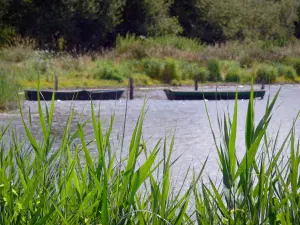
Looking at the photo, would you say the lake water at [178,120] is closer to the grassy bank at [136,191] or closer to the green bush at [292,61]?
the grassy bank at [136,191]

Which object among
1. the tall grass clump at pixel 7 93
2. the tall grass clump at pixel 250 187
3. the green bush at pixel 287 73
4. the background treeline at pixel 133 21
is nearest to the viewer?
the tall grass clump at pixel 250 187

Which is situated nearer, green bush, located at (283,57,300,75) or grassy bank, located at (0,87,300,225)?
grassy bank, located at (0,87,300,225)

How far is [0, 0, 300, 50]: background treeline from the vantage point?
30953mm

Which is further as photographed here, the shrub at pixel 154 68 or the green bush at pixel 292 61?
the green bush at pixel 292 61

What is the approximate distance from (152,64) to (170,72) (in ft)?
2.29

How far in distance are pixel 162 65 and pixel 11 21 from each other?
8.50 meters

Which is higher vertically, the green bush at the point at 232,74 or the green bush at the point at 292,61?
the green bush at the point at 292,61

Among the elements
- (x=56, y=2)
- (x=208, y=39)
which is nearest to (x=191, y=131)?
(x=56, y=2)

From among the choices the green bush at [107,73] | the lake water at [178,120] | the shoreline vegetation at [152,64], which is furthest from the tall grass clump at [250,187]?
the green bush at [107,73]

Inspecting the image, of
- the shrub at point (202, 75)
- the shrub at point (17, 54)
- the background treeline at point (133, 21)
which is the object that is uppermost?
the background treeline at point (133, 21)

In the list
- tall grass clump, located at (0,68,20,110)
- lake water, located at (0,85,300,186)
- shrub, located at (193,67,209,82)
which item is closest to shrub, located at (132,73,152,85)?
lake water, located at (0,85,300,186)

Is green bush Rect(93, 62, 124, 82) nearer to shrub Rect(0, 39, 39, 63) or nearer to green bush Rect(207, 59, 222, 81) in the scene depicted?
shrub Rect(0, 39, 39, 63)

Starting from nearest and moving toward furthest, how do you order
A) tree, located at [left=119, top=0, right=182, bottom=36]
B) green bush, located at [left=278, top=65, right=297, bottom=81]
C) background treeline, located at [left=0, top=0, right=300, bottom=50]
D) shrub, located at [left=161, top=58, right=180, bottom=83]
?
1. shrub, located at [left=161, top=58, right=180, bottom=83]
2. green bush, located at [left=278, top=65, right=297, bottom=81]
3. background treeline, located at [left=0, top=0, right=300, bottom=50]
4. tree, located at [left=119, top=0, right=182, bottom=36]

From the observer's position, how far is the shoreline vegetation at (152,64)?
79.4 feet
